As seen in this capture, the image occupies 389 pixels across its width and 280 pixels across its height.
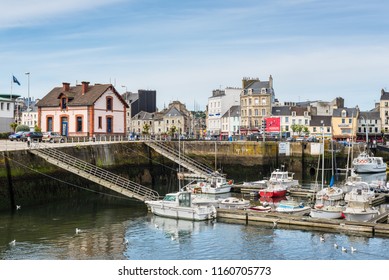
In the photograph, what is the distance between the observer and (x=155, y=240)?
23031 millimetres

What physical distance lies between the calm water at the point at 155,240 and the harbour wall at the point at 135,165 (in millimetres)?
3471

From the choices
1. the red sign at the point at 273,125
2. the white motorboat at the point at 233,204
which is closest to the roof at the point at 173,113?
the red sign at the point at 273,125

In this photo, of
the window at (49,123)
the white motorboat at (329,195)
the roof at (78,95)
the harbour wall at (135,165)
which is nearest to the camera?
the white motorboat at (329,195)

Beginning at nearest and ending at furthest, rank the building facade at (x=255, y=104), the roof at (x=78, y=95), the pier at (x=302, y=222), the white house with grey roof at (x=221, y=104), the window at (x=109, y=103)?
the pier at (x=302, y=222) < the roof at (x=78, y=95) < the window at (x=109, y=103) < the building facade at (x=255, y=104) < the white house with grey roof at (x=221, y=104)

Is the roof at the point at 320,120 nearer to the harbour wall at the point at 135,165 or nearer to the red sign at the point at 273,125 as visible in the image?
the red sign at the point at 273,125

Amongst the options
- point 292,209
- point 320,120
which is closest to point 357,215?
point 292,209

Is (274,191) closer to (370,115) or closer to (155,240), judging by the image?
(155,240)

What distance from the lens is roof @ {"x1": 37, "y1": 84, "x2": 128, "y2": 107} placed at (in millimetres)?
48966

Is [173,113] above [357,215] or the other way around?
above

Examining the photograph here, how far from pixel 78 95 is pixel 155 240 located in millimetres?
30105

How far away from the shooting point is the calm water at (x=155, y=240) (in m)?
20.3

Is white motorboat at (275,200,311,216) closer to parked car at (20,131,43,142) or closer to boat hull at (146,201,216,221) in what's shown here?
boat hull at (146,201,216,221)

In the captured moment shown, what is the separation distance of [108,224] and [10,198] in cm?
761

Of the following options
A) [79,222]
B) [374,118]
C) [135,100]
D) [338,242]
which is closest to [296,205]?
[338,242]
